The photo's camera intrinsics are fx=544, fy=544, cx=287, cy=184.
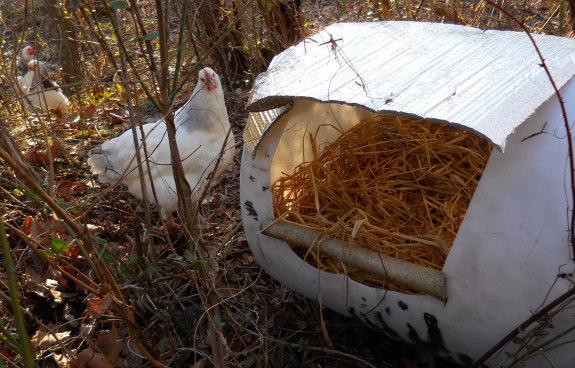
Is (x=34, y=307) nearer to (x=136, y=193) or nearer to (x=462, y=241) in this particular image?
(x=136, y=193)

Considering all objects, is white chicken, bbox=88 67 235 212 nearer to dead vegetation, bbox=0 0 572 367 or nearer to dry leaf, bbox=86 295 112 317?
dead vegetation, bbox=0 0 572 367

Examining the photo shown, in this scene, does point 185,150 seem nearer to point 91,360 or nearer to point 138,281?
point 138,281

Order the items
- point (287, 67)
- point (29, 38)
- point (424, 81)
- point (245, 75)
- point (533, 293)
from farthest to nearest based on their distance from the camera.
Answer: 1. point (29, 38)
2. point (245, 75)
3. point (287, 67)
4. point (424, 81)
5. point (533, 293)

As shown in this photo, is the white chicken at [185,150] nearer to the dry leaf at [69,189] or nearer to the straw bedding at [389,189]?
the dry leaf at [69,189]

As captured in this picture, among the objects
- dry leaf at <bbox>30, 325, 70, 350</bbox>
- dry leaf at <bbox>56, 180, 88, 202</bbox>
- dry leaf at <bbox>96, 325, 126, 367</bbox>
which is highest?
dry leaf at <bbox>56, 180, 88, 202</bbox>

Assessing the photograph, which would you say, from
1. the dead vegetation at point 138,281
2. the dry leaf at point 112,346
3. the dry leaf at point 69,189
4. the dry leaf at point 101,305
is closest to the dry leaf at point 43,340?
the dead vegetation at point 138,281

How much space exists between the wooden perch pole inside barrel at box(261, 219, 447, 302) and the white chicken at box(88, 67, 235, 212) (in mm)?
1139

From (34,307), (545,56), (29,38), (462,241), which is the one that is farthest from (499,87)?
(29,38)

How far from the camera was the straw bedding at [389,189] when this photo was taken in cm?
170

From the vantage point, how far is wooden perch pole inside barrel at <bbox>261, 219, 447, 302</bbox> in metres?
1.43

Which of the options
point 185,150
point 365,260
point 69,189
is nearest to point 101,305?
point 365,260

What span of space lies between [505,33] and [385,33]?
0.40 meters

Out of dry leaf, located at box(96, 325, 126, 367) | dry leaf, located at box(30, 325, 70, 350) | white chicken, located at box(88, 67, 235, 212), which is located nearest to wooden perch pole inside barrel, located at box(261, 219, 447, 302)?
dry leaf, located at box(96, 325, 126, 367)

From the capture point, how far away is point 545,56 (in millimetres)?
1537
